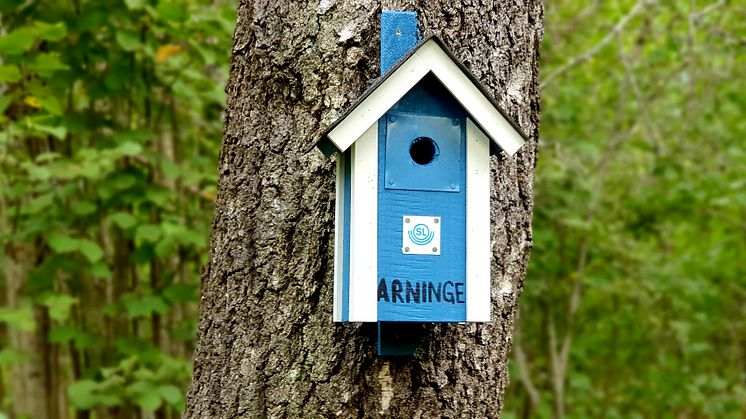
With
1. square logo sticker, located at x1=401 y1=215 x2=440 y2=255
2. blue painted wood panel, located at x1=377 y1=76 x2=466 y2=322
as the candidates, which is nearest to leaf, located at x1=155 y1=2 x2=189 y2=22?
blue painted wood panel, located at x1=377 y1=76 x2=466 y2=322

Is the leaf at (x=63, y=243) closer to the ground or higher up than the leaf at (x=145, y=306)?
higher up

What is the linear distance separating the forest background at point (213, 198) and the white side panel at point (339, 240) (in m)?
2.09

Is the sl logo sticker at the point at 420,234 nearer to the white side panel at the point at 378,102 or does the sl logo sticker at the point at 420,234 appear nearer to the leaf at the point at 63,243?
the white side panel at the point at 378,102

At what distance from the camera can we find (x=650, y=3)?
627 centimetres

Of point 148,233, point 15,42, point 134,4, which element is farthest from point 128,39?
point 148,233

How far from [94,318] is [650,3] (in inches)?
172

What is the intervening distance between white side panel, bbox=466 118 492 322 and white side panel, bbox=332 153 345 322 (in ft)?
0.86

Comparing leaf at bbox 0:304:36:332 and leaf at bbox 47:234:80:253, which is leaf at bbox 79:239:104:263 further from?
leaf at bbox 0:304:36:332

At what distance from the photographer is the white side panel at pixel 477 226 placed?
1.77 metres

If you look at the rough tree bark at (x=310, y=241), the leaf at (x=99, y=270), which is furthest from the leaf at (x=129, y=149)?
the rough tree bark at (x=310, y=241)

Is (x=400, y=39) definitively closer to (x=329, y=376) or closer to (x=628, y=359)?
(x=329, y=376)

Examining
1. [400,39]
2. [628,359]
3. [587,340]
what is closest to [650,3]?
[587,340]

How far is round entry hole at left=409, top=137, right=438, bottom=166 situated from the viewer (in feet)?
5.93

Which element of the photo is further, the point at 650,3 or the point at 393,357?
the point at 650,3
